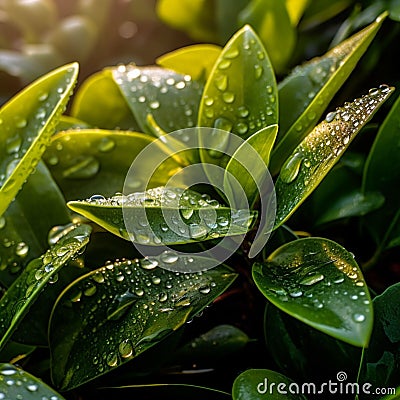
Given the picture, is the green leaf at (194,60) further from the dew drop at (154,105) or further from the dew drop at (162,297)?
the dew drop at (162,297)

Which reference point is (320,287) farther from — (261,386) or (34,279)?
(34,279)

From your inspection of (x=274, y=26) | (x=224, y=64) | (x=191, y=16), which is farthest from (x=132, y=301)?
(x=191, y=16)

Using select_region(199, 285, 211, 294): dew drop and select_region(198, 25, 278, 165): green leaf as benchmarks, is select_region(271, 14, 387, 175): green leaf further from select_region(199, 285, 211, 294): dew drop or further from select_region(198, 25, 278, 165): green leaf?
select_region(199, 285, 211, 294): dew drop

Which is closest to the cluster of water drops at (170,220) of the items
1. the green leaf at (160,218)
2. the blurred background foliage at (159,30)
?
the green leaf at (160,218)

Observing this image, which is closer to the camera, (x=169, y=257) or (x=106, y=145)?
(x=169, y=257)

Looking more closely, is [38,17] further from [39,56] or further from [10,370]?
[10,370]

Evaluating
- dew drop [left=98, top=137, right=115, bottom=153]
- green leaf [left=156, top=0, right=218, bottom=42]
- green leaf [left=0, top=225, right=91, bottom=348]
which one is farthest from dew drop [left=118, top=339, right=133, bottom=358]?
green leaf [left=156, top=0, right=218, bottom=42]
